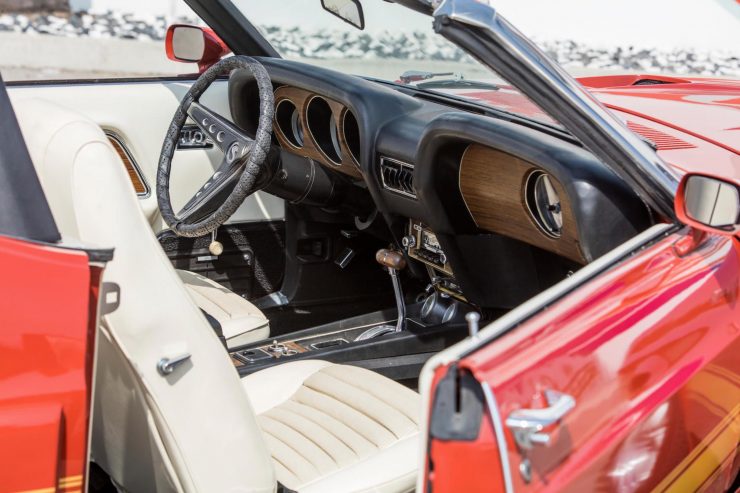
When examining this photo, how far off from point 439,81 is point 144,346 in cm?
187

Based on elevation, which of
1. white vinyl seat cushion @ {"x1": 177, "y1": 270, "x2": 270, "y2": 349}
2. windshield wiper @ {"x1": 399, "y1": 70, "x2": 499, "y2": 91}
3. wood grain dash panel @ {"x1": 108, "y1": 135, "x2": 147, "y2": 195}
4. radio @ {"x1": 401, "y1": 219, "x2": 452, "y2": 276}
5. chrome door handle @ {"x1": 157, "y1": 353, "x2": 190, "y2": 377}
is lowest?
white vinyl seat cushion @ {"x1": 177, "y1": 270, "x2": 270, "y2": 349}

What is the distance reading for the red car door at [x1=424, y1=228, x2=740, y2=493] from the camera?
1.23 m

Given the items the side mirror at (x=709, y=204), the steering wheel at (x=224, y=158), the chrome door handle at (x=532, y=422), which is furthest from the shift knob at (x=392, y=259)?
the chrome door handle at (x=532, y=422)

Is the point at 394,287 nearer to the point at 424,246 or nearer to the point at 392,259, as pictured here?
the point at 392,259

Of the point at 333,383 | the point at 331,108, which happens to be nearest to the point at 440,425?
the point at 333,383

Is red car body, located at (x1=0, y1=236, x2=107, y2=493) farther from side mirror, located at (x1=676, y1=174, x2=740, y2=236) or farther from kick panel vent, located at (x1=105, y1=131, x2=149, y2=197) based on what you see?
kick panel vent, located at (x1=105, y1=131, x2=149, y2=197)

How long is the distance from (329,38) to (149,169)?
3.00 ft

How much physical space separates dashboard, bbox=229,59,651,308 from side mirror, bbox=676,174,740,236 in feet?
0.62

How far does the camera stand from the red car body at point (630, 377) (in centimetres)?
124

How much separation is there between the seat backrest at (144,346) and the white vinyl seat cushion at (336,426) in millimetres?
309

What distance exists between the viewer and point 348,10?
3008 millimetres

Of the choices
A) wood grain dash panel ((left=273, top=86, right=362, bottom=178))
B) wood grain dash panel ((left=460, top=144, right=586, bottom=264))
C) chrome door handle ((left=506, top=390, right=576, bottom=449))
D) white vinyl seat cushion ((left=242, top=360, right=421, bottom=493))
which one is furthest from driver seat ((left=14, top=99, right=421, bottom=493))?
wood grain dash panel ((left=273, top=86, right=362, bottom=178))

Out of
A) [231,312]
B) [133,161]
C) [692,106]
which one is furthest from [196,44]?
[692,106]

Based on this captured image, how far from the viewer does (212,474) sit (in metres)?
1.45
